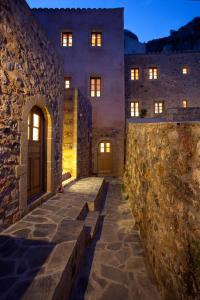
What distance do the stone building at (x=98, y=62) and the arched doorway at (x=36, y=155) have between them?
7813 millimetres

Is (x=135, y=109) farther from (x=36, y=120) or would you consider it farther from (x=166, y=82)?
(x=36, y=120)

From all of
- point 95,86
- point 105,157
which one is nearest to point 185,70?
point 95,86

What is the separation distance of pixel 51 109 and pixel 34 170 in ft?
6.33

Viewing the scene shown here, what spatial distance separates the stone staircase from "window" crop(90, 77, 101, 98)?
10618 millimetres

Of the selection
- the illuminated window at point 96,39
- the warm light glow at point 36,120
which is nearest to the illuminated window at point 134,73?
the illuminated window at point 96,39

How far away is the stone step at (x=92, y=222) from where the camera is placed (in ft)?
14.1

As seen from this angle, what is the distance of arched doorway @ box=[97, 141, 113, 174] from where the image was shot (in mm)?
12969

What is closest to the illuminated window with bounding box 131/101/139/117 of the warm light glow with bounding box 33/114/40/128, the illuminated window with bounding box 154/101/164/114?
the illuminated window with bounding box 154/101/164/114

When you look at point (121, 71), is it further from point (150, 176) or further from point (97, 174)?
point (150, 176)

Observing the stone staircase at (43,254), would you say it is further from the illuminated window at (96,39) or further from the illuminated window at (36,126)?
the illuminated window at (96,39)

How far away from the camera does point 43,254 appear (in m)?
2.62

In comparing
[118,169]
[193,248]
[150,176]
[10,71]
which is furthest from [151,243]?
[118,169]

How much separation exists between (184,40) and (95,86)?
73.4ft

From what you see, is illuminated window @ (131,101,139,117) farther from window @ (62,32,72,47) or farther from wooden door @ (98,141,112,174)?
window @ (62,32,72,47)
